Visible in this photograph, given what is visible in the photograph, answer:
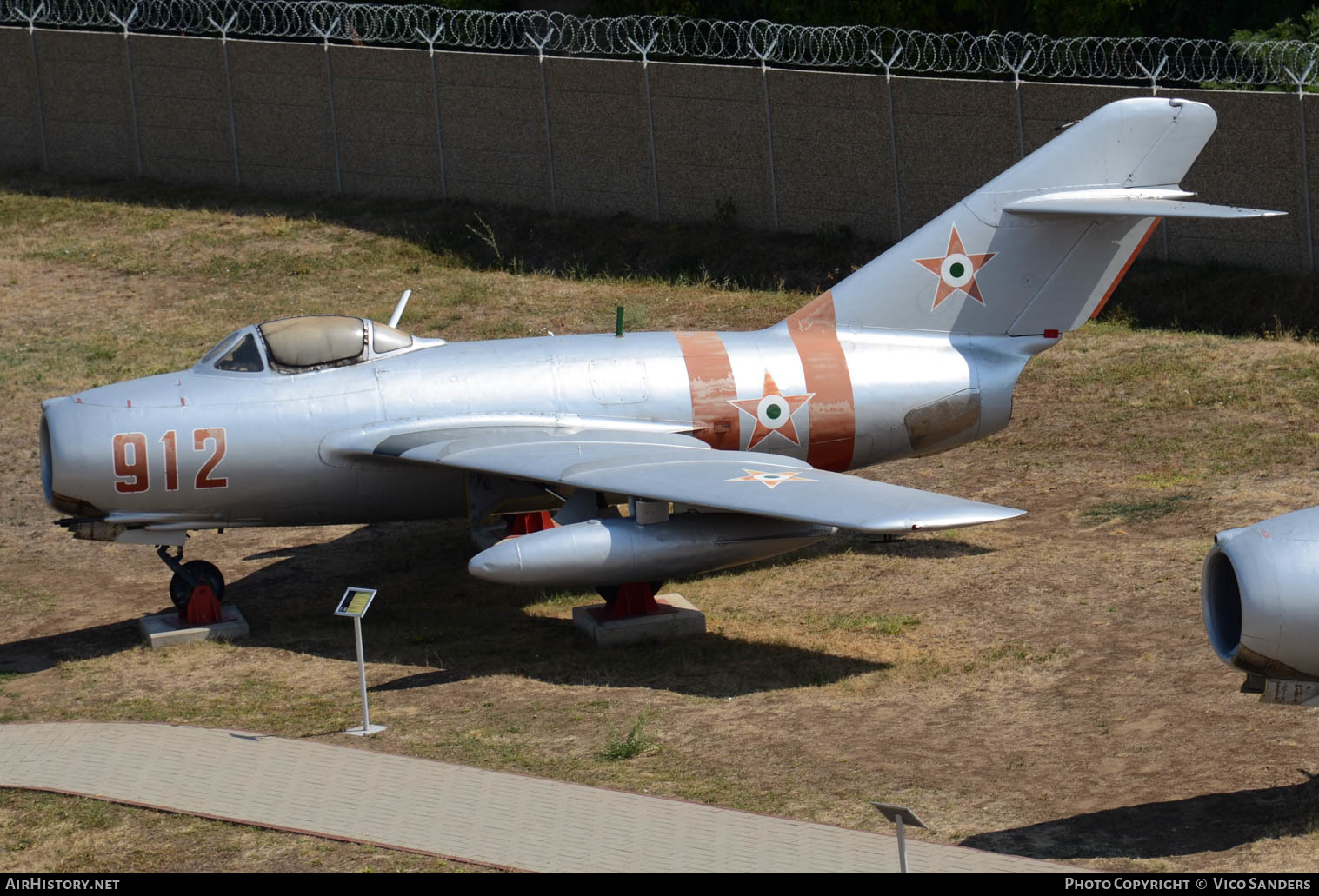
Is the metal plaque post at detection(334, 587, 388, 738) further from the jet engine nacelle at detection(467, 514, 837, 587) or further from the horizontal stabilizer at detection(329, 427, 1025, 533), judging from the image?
the horizontal stabilizer at detection(329, 427, 1025, 533)

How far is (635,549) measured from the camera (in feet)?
43.9

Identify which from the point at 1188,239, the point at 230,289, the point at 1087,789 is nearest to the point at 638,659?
the point at 1087,789

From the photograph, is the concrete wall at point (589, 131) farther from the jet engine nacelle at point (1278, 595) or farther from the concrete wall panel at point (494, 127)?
the jet engine nacelle at point (1278, 595)

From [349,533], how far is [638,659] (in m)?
6.10

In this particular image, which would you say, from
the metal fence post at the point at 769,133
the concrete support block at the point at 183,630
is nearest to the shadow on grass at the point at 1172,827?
the concrete support block at the point at 183,630

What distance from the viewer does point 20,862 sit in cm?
994

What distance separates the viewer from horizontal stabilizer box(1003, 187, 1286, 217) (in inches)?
585

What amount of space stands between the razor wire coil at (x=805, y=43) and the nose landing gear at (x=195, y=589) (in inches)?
511

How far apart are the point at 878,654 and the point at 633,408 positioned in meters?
3.54

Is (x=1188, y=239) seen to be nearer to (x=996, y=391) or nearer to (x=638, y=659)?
(x=996, y=391)

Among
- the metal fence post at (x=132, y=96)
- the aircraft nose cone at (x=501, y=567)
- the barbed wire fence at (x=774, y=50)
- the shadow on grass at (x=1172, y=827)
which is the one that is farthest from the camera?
the metal fence post at (x=132, y=96)

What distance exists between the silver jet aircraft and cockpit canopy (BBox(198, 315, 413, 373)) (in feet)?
0.07

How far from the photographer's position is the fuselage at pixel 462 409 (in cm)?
1431

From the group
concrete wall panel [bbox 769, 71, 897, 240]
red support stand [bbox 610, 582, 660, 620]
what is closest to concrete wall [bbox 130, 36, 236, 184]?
concrete wall panel [bbox 769, 71, 897, 240]
